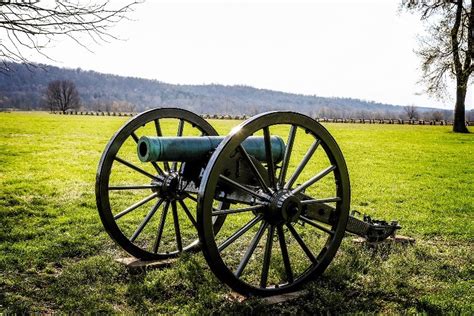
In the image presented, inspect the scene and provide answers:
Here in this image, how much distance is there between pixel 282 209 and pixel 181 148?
1013 mm

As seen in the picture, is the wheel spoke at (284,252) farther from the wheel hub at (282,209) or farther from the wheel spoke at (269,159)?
the wheel spoke at (269,159)

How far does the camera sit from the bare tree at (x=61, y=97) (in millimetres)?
114375

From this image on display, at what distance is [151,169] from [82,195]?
4448 mm

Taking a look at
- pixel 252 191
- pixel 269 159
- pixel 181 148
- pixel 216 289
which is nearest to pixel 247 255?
pixel 252 191

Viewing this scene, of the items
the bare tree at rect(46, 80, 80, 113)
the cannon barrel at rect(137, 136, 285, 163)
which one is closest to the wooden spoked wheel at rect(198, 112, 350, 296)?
the cannon barrel at rect(137, 136, 285, 163)

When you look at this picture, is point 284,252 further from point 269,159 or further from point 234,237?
point 269,159

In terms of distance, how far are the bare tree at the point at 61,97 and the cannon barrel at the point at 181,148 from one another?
11449 centimetres

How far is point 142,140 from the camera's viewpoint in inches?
169

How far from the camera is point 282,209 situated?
13.6ft

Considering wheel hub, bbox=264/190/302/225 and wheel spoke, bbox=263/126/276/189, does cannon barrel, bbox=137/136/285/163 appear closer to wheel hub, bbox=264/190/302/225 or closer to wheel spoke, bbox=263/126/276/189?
wheel spoke, bbox=263/126/276/189

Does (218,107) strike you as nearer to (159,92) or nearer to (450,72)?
(159,92)

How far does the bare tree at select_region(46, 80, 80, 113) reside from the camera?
375 ft

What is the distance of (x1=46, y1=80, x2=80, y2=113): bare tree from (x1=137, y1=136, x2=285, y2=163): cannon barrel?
376 feet

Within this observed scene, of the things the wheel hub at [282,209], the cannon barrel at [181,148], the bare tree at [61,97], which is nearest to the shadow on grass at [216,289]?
the wheel hub at [282,209]
